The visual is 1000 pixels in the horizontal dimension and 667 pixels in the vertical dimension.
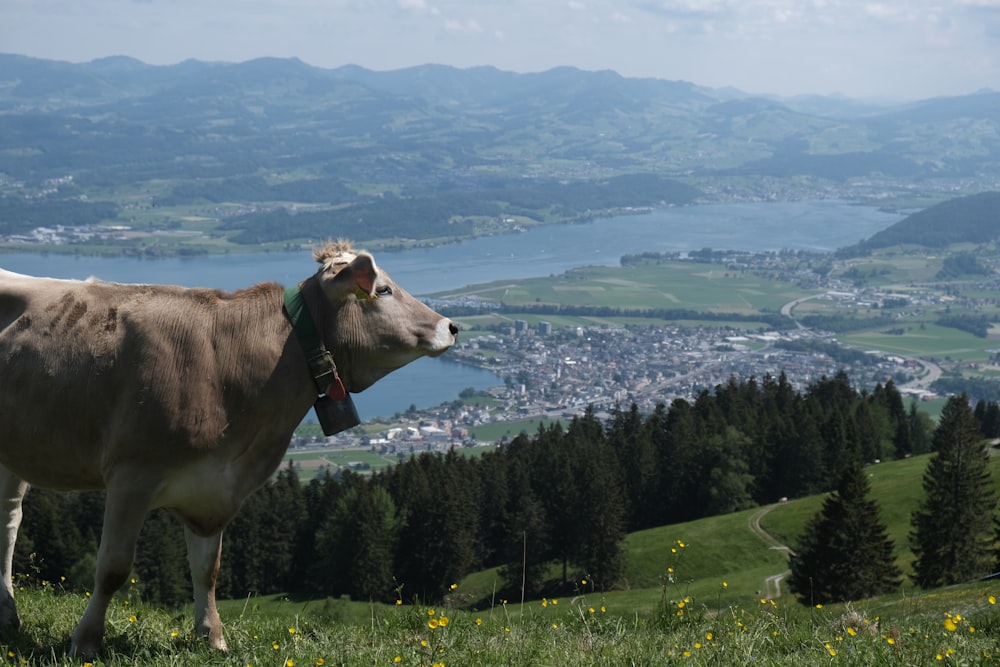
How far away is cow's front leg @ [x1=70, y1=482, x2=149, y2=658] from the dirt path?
29856 millimetres

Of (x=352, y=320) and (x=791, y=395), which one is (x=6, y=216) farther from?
(x=352, y=320)

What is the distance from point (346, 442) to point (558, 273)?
80.2 metres

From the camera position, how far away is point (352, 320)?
554 centimetres

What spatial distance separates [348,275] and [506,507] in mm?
45938

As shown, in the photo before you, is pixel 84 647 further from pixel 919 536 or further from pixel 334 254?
pixel 919 536

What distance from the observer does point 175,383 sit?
517 centimetres

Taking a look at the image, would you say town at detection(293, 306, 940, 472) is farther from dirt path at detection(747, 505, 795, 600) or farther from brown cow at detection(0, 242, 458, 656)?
brown cow at detection(0, 242, 458, 656)

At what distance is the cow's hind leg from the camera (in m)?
5.96

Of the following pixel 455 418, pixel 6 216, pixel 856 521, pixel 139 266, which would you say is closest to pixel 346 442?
pixel 455 418

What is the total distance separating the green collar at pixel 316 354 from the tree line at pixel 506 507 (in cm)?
2791

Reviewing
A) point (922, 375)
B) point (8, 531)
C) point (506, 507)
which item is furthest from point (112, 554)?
point (922, 375)

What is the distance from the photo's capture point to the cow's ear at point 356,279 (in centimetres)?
542

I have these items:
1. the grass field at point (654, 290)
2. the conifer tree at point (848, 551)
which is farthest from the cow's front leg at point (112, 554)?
the grass field at point (654, 290)

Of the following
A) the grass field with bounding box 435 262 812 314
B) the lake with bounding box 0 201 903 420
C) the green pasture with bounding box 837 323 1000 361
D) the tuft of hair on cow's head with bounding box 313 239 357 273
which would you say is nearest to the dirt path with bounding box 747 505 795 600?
the tuft of hair on cow's head with bounding box 313 239 357 273
